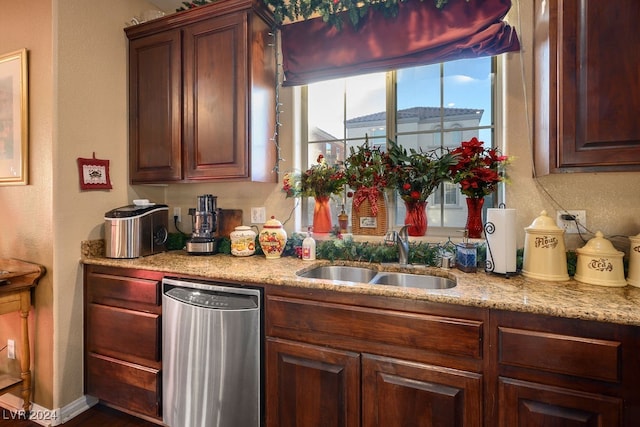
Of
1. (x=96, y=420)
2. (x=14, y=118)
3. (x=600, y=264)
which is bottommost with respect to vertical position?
(x=96, y=420)

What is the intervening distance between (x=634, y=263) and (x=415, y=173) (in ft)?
3.30

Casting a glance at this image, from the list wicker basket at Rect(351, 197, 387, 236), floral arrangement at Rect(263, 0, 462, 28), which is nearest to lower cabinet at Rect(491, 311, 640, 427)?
wicker basket at Rect(351, 197, 387, 236)

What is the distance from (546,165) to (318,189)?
1.18m

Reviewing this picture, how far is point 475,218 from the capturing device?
1.75m

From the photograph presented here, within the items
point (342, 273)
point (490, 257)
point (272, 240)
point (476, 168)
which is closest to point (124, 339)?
point (272, 240)

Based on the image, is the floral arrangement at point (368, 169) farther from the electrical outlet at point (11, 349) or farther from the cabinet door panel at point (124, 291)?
the electrical outlet at point (11, 349)

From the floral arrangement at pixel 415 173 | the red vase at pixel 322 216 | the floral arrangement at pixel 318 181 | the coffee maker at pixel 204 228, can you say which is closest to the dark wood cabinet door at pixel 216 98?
the coffee maker at pixel 204 228

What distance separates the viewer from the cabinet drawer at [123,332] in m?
1.79

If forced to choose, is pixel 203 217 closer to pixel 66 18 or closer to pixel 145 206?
pixel 145 206

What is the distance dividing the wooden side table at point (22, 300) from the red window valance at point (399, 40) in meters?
1.94

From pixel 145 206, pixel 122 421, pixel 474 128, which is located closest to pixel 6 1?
pixel 145 206

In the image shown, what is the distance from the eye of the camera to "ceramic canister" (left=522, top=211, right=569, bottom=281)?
144cm

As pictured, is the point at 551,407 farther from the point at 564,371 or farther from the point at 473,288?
the point at 473,288

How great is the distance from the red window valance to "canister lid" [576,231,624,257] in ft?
3.38
